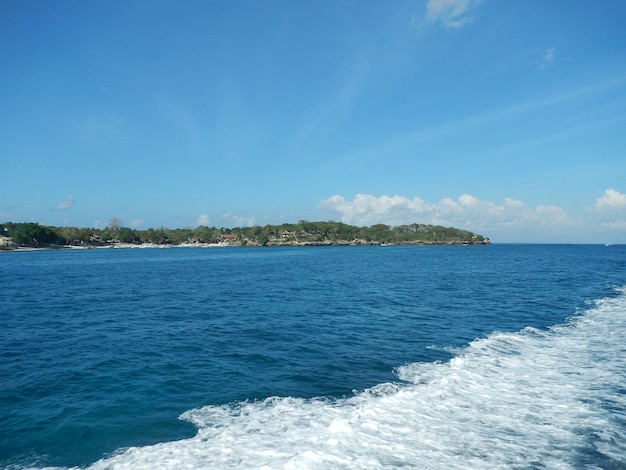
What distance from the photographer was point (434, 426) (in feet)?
38.2

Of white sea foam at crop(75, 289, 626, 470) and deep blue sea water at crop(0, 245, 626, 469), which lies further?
deep blue sea water at crop(0, 245, 626, 469)

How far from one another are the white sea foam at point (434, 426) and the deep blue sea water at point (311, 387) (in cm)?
6

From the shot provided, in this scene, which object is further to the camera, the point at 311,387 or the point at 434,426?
the point at 311,387

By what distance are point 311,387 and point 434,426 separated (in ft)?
16.7

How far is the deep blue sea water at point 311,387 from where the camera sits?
33.6ft

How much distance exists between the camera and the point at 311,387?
15047 millimetres

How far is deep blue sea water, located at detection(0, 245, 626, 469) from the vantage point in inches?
403

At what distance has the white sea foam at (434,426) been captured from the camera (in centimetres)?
973

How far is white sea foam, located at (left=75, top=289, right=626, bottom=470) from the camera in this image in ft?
31.9

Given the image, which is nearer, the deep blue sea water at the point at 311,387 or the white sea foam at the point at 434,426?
the white sea foam at the point at 434,426

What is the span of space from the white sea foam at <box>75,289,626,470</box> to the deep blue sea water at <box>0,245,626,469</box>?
56 mm

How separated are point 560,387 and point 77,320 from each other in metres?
29.6

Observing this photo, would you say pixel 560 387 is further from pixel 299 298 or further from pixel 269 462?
pixel 299 298

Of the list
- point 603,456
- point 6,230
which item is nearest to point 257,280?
point 603,456
